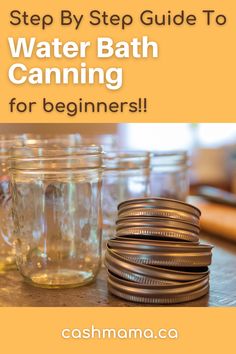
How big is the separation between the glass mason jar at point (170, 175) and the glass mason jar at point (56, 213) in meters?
0.31

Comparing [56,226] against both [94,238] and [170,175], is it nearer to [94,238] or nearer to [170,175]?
[94,238]

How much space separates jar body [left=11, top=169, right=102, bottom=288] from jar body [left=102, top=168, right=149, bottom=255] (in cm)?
13

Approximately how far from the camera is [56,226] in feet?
2.61

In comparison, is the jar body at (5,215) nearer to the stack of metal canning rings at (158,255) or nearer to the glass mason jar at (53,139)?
the glass mason jar at (53,139)

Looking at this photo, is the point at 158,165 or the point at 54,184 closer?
the point at 54,184

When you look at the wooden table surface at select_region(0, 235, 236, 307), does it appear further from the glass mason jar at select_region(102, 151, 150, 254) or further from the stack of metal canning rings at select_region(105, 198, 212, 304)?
the glass mason jar at select_region(102, 151, 150, 254)

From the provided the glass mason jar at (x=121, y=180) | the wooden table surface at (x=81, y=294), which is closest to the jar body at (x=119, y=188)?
the glass mason jar at (x=121, y=180)

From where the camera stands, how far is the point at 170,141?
4.21m

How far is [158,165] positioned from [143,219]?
0.40 metres

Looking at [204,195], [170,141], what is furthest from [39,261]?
[170,141]

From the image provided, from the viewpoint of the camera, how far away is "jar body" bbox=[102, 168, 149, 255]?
37.5 inches

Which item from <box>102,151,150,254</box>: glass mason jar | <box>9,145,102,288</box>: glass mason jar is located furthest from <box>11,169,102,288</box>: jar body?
<box>102,151,150,254</box>: glass mason jar

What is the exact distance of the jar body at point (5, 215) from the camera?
873 mm

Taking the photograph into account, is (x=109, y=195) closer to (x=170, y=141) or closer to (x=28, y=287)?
(x=28, y=287)
